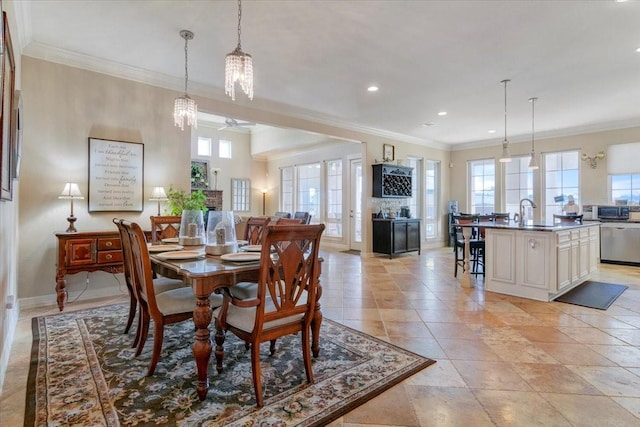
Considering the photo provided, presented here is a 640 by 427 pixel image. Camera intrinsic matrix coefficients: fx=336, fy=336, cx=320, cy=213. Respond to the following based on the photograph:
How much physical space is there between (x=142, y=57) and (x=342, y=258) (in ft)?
16.3

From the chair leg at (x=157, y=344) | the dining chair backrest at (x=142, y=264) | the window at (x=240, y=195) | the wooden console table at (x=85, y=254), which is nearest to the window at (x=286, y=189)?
the window at (x=240, y=195)

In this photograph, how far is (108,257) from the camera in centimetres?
360

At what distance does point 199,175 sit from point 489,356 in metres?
8.23

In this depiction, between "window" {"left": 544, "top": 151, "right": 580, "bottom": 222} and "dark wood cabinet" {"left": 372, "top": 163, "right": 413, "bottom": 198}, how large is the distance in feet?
9.97

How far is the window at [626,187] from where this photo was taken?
6.43 m

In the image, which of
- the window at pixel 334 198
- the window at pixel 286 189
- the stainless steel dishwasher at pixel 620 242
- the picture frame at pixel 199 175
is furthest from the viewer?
the window at pixel 286 189

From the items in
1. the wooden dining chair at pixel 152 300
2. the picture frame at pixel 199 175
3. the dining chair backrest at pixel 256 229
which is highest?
the picture frame at pixel 199 175

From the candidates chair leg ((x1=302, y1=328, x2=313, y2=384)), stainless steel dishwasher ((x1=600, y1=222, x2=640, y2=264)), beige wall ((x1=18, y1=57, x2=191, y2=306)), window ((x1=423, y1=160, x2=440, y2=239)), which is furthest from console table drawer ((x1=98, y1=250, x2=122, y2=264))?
stainless steel dishwasher ((x1=600, y1=222, x2=640, y2=264))

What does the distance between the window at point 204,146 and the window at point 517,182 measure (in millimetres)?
7792

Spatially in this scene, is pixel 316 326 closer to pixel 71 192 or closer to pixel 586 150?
pixel 71 192

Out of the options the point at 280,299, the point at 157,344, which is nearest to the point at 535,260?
the point at 280,299

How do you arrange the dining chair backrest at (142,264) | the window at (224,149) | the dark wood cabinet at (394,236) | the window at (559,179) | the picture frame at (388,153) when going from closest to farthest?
the dining chair backrest at (142,264)
the dark wood cabinet at (394,236)
the window at (559,179)
the picture frame at (388,153)
the window at (224,149)

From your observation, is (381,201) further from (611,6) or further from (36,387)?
(36,387)

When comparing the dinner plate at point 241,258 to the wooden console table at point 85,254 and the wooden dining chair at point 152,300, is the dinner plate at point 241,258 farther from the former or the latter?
the wooden console table at point 85,254
